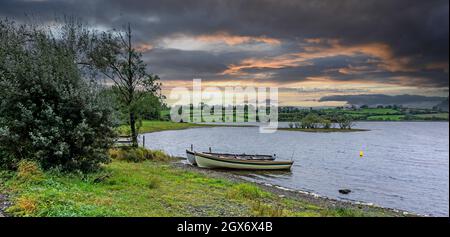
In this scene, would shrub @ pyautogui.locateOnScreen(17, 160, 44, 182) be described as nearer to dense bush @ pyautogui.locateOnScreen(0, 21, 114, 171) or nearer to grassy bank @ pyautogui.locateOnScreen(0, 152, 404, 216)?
grassy bank @ pyautogui.locateOnScreen(0, 152, 404, 216)

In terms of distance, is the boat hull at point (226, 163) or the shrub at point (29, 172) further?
the boat hull at point (226, 163)

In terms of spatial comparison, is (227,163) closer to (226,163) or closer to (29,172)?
(226,163)

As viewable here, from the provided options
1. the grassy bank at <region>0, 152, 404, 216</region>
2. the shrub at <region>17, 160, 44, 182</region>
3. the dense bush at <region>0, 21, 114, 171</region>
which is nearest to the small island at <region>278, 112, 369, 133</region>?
the grassy bank at <region>0, 152, 404, 216</region>

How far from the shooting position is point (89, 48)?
92.5ft

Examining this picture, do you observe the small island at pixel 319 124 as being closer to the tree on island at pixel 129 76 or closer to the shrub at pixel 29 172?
the tree on island at pixel 129 76

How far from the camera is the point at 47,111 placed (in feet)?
40.8

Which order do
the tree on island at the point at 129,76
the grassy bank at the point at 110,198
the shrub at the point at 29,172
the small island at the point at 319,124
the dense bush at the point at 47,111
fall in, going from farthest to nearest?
the small island at the point at 319,124 < the tree on island at the point at 129,76 < the dense bush at the point at 47,111 < the shrub at the point at 29,172 < the grassy bank at the point at 110,198

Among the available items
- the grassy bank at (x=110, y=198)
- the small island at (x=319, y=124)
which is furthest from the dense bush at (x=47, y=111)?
the small island at (x=319, y=124)

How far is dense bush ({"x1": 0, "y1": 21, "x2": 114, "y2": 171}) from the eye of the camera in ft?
41.1

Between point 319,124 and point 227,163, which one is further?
point 319,124

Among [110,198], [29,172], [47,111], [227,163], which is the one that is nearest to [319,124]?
[227,163]

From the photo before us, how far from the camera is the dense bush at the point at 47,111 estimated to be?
12531mm
